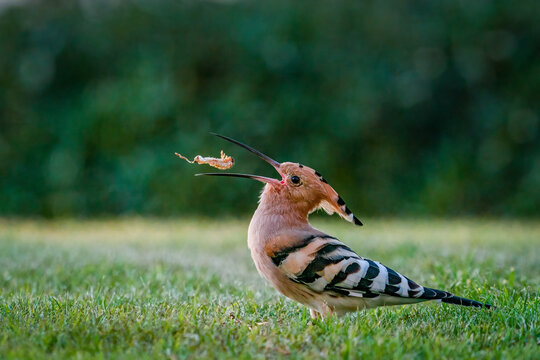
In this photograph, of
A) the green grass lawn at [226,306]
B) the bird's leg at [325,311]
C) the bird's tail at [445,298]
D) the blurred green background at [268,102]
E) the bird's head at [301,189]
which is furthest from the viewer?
the blurred green background at [268,102]

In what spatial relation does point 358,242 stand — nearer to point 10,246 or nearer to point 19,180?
point 10,246

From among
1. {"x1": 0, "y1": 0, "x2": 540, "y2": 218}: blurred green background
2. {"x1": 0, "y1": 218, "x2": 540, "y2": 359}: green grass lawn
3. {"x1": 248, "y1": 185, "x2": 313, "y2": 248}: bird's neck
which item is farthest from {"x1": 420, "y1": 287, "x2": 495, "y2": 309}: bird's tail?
{"x1": 0, "y1": 0, "x2": 540, "y2": 218}: blurred green background

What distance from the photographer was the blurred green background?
11.4 metres

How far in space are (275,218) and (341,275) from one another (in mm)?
524

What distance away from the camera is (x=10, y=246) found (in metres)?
7.19

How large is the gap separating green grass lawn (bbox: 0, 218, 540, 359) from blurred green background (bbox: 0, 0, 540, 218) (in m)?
3.65

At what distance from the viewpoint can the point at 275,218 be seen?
359 cm

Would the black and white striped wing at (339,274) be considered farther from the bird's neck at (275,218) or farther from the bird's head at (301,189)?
the bird's head at (301,189)

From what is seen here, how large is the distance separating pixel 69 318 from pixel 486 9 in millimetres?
10969

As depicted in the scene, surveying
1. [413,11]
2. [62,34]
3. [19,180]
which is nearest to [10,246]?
[19,180]

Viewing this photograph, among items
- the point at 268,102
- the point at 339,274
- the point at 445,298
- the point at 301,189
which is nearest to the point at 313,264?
the point at 339,274

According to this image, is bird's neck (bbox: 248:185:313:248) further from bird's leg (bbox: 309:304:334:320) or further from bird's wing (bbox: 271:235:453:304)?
bird's leg (bbox: 309:304:334:320)

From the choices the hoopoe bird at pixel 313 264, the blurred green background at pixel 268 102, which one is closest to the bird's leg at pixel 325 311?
the hoopoe bird at pixel 313 264

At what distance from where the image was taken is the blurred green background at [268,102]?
11383 mm
